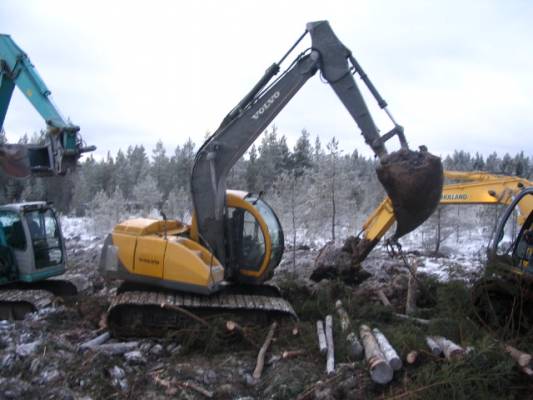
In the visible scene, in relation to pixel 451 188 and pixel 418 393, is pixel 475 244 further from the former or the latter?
pixel 418 393

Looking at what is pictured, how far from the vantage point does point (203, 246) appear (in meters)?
7.91

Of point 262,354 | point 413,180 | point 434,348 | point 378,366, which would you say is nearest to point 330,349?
point 262,354

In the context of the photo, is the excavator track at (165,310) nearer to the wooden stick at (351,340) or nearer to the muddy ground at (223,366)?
the muddy ground at (223,366)

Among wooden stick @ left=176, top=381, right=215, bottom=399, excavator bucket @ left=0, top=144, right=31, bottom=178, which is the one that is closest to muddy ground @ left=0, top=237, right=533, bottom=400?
wooden stick @ left=176, top=381, right=215, bottom=399

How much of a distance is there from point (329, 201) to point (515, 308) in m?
18.2

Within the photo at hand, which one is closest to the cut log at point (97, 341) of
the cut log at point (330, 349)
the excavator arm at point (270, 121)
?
the excavator arm at point (270, 121)

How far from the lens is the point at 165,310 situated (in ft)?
23.3

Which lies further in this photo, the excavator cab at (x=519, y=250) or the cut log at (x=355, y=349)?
the excavator cab at (x=519, y=250)

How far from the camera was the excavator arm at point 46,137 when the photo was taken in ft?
27.7

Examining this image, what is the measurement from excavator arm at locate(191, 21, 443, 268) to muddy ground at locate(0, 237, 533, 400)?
1.40 meters

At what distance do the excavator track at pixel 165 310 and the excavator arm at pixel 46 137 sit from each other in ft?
8.59

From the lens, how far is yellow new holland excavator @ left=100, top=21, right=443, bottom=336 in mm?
6875

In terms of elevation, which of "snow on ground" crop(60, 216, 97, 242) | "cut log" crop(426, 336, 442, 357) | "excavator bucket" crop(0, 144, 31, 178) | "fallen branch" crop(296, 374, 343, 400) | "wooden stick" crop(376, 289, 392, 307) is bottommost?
"snow on ground" crop(60, 216, 97, 242)

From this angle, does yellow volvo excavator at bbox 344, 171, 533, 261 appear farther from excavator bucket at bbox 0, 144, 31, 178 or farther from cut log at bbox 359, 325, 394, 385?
excavator bucket at bbox 0, 144, 31, 178
